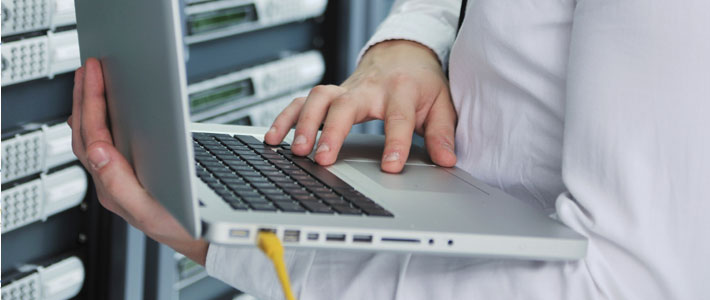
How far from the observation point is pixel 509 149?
0.79 metres

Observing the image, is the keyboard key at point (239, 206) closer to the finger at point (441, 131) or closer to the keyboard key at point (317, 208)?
the keyboard key at point (317, 208)

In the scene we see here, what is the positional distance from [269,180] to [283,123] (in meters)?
0.19

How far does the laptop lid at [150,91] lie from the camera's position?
1.84 ft

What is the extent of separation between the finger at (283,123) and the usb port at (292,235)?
1.21 ft

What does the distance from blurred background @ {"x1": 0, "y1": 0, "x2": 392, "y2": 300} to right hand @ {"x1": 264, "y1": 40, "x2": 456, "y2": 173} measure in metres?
0.39

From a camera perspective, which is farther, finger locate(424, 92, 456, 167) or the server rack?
the server rack

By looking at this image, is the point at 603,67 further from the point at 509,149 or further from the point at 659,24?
the point at 509,149

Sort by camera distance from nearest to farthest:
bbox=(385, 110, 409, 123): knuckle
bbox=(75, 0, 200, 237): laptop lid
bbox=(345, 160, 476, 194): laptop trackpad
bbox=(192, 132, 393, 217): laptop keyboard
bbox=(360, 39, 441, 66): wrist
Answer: bbox=(75, 0, 200, 237): laptop lid → bbox=(192, 132, 393, 217): laptop keyboard → bbox=(345, 160, 476, 194): laptop trackpad → bbox=(385, 110, 409, 123): knuckle → bbox=(360, 39, 441, 66): wrist

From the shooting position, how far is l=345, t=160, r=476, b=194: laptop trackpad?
0.80 metres

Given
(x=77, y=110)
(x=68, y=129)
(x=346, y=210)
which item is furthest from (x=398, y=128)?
(x=68, y=129)

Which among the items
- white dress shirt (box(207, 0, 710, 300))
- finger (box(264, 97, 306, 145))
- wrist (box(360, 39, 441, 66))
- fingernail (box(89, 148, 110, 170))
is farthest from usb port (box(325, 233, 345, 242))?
wrist (box(360, 39, 441, 66))

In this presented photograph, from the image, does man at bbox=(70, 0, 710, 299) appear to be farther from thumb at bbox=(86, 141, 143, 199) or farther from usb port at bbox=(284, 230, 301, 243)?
usb port at bbox=(284, 230, 301, 243)

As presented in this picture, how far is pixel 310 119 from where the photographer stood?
35.5 inches

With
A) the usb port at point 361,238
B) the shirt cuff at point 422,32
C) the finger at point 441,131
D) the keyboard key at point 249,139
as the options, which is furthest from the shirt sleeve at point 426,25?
the usb port at point 361,238
